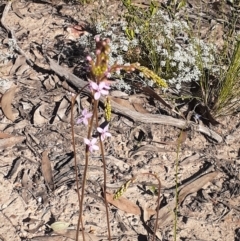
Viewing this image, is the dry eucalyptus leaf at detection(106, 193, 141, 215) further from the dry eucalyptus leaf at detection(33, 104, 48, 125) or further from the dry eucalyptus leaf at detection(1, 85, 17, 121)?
the dry eucalyptus leaf at detection(1, 85, 17, 121)

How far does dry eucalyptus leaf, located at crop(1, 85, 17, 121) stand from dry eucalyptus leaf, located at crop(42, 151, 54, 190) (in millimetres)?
369

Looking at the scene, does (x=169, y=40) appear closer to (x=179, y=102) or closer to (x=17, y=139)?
(x=179, y=102)

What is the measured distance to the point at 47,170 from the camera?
10.2 feet

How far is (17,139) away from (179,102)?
97 cm

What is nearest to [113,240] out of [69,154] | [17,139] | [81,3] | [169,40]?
[69,154]

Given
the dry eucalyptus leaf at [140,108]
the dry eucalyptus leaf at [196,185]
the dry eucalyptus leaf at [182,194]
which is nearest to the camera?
the dry eucalyptus leaf at [182,194]

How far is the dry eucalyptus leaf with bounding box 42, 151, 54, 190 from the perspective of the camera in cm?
304

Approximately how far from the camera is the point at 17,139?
327 cm

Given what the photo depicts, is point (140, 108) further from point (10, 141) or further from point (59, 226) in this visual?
point (59, 226)

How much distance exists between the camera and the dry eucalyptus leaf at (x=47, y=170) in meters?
3.04

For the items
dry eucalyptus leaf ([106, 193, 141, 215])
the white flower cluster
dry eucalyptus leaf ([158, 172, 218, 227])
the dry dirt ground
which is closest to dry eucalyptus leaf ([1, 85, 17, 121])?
the dry dirt ground

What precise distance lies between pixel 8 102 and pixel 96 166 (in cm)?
71

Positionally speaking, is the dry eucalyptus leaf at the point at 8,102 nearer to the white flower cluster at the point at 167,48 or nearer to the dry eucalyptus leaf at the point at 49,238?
the white flower cluster at the point at 167,48

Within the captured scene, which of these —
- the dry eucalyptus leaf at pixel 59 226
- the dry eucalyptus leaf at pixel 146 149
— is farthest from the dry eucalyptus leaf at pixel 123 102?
the dry eucalyptus leaf at pixel 59 226
